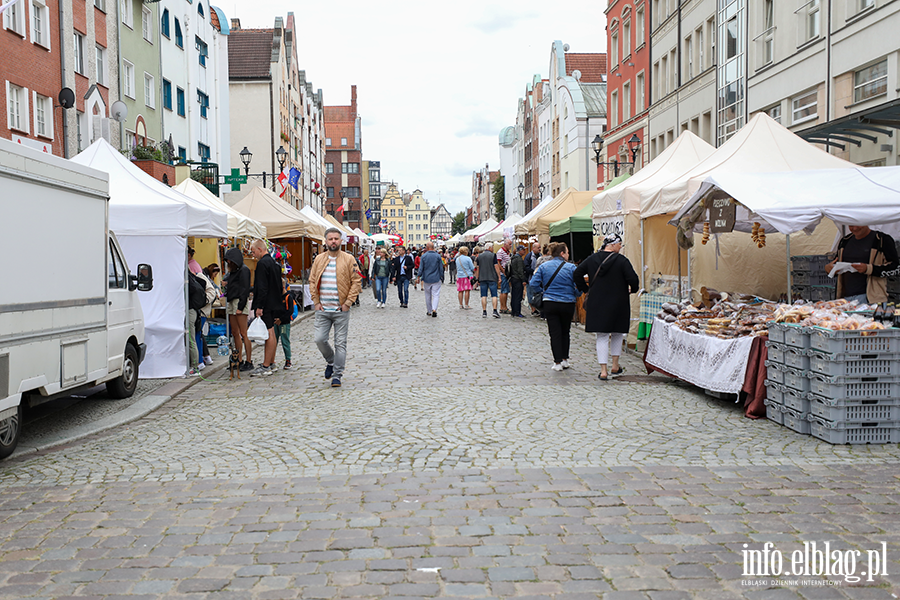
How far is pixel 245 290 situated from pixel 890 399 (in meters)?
8.13

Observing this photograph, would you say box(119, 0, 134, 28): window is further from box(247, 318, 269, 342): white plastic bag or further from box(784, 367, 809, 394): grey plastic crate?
box(784, 367, 809, 394): grey plastic crate

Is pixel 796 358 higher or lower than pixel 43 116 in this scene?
lower

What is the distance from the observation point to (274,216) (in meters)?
23.3

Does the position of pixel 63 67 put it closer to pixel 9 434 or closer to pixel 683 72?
pixel 9 434

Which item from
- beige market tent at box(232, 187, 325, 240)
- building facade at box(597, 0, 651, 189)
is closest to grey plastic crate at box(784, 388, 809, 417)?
beige market tent at box(232, 187, 325, 240)

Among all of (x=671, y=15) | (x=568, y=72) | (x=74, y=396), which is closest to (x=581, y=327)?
(x=74, y=396)

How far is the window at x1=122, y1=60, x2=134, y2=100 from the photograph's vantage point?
94.2ft

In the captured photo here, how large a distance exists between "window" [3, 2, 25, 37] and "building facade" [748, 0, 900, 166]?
1790 cm

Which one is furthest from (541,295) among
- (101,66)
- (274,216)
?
(101,66)

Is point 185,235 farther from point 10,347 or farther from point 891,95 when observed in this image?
point 891,95

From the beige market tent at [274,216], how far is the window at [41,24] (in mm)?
6455

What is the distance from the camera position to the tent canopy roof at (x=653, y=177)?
1362 centimetres

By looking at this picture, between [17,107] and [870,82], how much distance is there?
19.9 meters

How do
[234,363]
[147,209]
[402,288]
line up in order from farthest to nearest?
[402,288] < [234,363] < [147,209]
